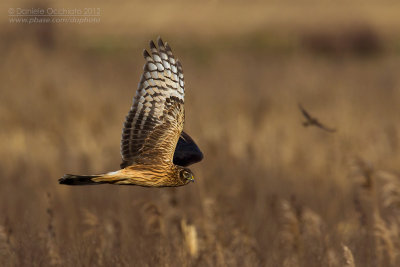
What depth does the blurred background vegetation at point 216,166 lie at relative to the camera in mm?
5793

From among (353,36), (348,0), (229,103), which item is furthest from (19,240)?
(348,0)

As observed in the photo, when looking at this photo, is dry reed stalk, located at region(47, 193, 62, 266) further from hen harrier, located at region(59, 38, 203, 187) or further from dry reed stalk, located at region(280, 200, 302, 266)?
dry reed stalk, located at region(280, 200, 302, 266)

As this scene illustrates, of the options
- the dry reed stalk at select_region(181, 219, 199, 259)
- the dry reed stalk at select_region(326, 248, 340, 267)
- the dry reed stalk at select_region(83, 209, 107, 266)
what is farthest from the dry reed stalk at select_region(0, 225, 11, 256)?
the dry reed stalk at select_region(326, 248, 340, 267)

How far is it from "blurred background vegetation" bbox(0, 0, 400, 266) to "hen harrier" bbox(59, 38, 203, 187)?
0.97 m

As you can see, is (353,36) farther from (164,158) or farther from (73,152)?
(164,158)

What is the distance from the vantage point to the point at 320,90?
14.0 meters

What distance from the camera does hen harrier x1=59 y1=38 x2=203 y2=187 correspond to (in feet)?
13.8

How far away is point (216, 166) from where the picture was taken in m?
8.96

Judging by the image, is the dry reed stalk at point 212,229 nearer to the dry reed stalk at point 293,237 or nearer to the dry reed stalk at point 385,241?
the dry reed stalk at point 293,237

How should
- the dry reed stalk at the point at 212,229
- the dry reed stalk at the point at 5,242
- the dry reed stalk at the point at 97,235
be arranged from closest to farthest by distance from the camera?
1. the dry reed stalk at the point at 5,242
2. the dry reed stalk at the point at 97,235
3. the dry reed stalk at the point at 212,229

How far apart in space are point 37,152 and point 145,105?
5810mm

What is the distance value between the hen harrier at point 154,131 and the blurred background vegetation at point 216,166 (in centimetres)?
97

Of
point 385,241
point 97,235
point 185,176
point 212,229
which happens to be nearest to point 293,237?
point 212,229

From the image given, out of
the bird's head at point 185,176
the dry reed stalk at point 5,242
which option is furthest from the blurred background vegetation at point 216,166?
the bird's head at point 185,176
